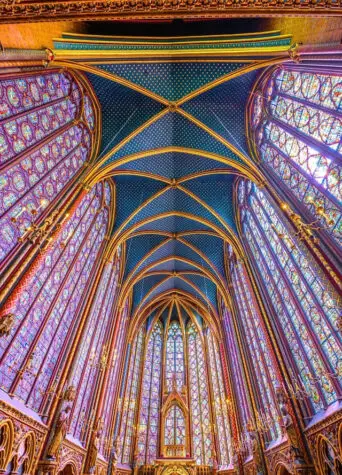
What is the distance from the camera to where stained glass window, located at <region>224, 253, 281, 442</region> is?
1408cm

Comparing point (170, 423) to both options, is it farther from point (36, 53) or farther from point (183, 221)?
point (36, 53)

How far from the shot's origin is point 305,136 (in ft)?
36.7

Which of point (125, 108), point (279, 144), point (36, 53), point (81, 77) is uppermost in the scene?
point (125, 108)

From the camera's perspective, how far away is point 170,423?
2266cm

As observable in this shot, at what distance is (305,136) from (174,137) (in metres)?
7.84

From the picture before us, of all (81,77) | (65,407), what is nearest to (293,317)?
(65,407)

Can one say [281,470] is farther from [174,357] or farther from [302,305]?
[174,357]

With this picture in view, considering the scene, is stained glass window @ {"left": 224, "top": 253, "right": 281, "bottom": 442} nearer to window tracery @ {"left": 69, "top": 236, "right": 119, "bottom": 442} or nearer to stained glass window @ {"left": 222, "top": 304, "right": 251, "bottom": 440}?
stained glass window @ {"left": 222, "top": 304, "right": 251, "bottom": 440}

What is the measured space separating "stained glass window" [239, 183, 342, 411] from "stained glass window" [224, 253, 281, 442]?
1.64 m

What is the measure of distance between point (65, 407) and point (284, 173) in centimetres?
1434

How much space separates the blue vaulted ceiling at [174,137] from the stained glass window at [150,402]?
7.50 metres

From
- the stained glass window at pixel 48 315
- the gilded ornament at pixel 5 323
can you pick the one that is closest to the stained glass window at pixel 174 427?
the stained glass window at pixel 48 315

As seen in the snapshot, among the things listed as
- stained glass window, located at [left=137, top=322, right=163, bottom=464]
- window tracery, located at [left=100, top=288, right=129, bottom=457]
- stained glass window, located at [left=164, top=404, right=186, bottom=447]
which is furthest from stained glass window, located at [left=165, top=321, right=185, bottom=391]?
window tracery, located at [left=100, top=288, right=129, bottom=457]

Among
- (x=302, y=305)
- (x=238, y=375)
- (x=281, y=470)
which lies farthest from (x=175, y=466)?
(x=302, y=305)
